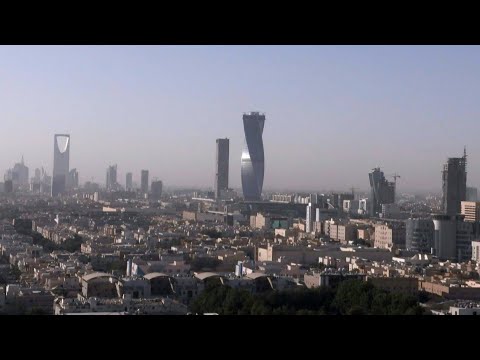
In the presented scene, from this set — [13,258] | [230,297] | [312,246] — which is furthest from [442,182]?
[230,297]

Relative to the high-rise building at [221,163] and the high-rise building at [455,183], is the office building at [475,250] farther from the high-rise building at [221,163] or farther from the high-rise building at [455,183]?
the high-rise building at [221,163]

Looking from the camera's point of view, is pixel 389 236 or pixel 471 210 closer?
pixel 389 236

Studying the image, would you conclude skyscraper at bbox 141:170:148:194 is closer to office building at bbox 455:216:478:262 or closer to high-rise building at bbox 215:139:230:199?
high-rise building at bbox 215:139:230:199

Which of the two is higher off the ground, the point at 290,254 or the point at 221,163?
the point at 221,163

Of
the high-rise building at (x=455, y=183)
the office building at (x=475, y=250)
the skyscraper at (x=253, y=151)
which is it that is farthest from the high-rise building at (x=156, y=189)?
the office building at (x=475, y=250)

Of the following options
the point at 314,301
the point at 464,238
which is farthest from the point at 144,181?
the point at 314,301

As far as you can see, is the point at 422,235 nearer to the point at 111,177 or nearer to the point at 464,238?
the point at 464,238
